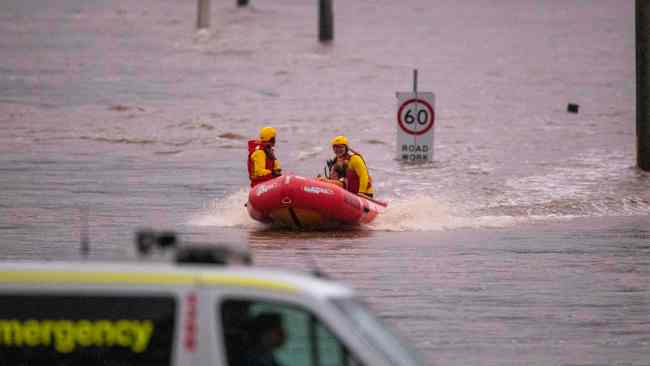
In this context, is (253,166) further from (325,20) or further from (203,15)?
(203,15)

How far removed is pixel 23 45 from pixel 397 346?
4983 cm

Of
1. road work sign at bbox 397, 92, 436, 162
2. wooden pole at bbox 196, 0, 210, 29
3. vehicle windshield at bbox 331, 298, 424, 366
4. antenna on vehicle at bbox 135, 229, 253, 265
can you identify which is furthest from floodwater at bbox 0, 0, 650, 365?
vehicle windshield at bbox 331, 298, 424, 366

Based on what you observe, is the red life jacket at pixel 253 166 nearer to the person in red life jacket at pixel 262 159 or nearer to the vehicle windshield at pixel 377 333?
the person in red life jacket at pixel 262 159

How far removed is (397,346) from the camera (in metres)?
5.58

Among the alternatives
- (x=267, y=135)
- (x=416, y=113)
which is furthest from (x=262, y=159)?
(x=416, y=113)

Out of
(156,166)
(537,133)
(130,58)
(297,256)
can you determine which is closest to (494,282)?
(297,256)

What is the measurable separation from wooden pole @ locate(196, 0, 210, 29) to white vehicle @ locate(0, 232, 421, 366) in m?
51.0

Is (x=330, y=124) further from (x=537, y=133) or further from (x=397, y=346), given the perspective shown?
(x=397, y=346)

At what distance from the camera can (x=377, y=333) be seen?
553 cm

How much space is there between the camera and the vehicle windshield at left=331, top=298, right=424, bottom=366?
5430mm

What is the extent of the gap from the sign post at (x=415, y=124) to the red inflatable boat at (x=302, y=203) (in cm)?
715

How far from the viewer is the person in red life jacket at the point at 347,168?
20.3 m

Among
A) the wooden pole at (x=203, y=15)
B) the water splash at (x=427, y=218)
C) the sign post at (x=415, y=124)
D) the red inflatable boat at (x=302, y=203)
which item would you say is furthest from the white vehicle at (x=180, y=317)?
the wooden pole at (x=203, y=15)

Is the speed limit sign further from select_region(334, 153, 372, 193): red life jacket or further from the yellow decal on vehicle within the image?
the yellow decal on vehicle
